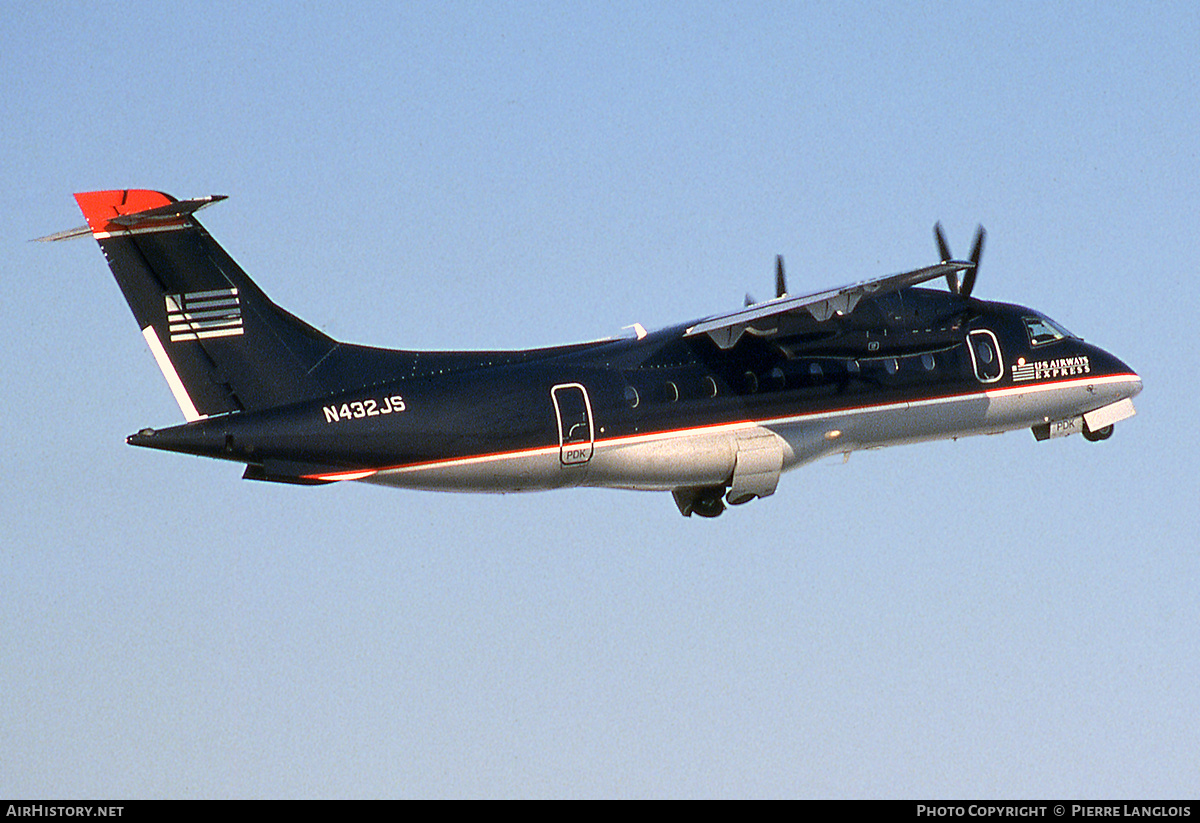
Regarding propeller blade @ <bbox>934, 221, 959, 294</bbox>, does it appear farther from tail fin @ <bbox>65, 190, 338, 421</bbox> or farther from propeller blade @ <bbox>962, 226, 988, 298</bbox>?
tail fin @ <bbox>65, 190, 338, 421</bbox>

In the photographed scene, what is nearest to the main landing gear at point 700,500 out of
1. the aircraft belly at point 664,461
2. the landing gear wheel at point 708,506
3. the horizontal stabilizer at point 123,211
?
the landing gear wheel at point 708,506

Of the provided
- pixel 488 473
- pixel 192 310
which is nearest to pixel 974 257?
pixel 488 473

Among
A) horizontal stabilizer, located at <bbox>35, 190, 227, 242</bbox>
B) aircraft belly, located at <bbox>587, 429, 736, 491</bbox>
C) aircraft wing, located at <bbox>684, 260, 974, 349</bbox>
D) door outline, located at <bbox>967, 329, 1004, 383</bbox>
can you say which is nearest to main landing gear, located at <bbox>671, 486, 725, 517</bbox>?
aircraft belly, located at <bbox>587, 429, 736, 491</bbox>

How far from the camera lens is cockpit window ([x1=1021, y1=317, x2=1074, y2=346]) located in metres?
37.7

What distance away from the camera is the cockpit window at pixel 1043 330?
3772 cm

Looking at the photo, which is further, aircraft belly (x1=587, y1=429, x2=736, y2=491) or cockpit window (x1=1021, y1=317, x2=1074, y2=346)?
cockpit window (x1=1021, y1=317, x2=1074, y2=346)

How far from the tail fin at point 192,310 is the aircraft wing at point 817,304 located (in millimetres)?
7679

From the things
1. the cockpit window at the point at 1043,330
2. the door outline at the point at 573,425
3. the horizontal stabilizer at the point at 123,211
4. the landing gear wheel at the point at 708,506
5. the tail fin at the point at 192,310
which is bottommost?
the landing gear wheel at the point at 708,506

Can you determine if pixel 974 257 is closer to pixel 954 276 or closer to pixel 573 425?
pixel 954 276

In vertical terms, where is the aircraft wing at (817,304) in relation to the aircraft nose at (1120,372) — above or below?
above

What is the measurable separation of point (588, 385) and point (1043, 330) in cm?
1144

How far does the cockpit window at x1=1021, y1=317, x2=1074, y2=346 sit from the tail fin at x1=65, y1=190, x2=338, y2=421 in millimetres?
15612

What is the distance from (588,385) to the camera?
3225 centimetres

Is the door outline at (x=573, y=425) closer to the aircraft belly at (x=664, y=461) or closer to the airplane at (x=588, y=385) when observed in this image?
the airplane at (x=588, y=385)
